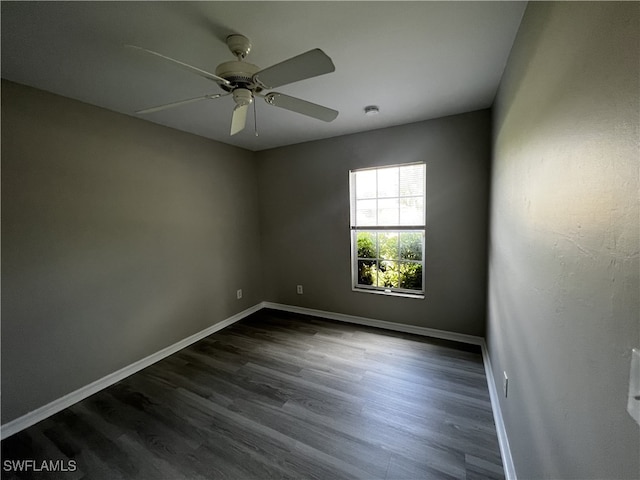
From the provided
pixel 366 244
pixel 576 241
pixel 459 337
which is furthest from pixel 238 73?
pixel 459 337

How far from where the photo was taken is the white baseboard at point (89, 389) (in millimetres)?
1774

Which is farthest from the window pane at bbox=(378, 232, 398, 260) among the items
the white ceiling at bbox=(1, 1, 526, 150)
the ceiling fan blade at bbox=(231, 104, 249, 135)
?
the ceiling fan blade at bbox=(231, 104, 249, 135)

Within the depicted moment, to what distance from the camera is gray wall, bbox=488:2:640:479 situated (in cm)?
49

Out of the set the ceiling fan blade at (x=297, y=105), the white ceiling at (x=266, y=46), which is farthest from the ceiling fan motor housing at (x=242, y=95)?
the white ceiling at (x=266, y=46)

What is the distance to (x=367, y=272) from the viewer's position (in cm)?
332

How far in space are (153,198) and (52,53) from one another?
1285 millimetres

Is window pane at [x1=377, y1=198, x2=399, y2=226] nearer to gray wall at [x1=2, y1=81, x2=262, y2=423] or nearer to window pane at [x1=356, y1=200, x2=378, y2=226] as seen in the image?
window pane at [x1=356, y1=200, x2=378, y2=226]

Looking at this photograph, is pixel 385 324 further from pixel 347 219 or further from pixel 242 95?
pixel 242 95

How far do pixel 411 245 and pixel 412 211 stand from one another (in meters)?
0.40

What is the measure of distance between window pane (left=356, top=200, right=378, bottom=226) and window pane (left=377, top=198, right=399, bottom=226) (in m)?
0.08

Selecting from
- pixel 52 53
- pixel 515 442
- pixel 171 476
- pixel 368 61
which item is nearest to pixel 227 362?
pixel 171 476

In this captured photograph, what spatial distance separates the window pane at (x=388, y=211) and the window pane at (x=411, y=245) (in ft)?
0.70

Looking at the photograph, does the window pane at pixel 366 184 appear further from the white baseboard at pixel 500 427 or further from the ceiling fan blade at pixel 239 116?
the white baseboard at pixel 500 427

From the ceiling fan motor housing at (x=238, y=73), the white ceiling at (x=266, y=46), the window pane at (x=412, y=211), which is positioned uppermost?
the white ceiling at (x=266, y=46)
